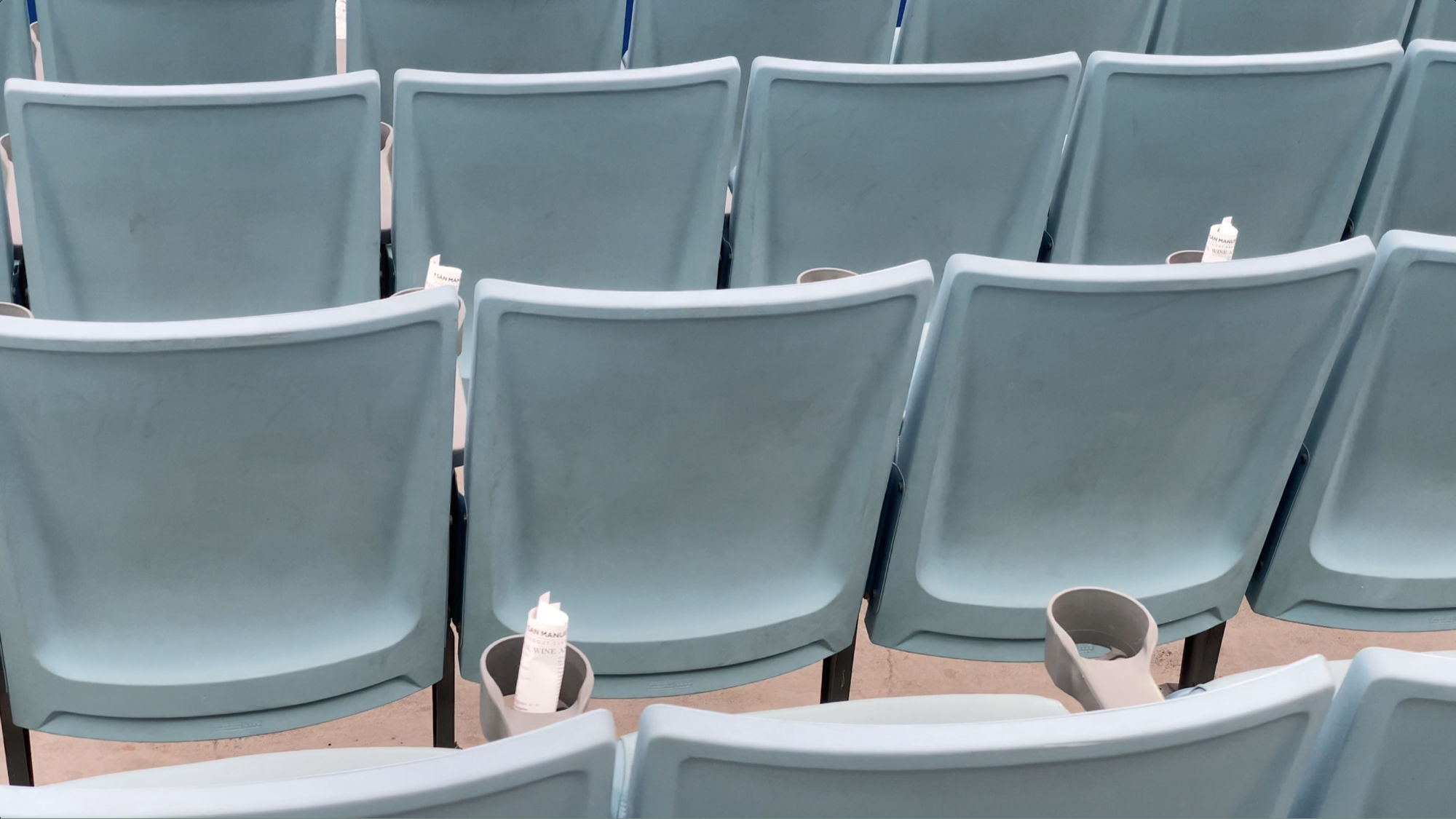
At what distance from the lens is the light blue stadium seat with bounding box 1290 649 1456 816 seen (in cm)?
98

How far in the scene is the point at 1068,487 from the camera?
5.62 feet

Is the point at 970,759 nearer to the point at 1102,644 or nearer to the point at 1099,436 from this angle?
the point at 1102,644

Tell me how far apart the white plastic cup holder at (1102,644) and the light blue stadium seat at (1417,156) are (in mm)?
1450

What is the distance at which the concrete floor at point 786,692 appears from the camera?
207 centimetres

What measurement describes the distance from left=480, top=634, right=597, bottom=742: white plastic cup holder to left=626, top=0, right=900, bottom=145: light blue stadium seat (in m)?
1.77

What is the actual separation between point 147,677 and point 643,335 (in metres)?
0.69

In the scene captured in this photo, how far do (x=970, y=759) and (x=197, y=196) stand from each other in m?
1.60

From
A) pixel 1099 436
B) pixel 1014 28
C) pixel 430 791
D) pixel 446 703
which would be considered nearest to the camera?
pixel 430 791

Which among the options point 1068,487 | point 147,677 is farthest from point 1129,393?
point 147,677

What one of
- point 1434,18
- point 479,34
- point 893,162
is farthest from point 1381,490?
point 1434,18

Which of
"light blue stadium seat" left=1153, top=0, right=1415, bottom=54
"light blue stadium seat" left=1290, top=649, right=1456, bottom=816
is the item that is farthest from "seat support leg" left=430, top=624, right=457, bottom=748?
"light blue stadium seat" left=1153, top=0, right=1415, bottom=54

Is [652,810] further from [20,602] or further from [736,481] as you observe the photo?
[20,602]

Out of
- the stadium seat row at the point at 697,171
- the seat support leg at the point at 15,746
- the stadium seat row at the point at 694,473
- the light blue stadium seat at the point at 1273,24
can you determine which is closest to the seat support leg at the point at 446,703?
the stadium seat row at the point at 694,473

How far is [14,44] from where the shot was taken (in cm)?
267
